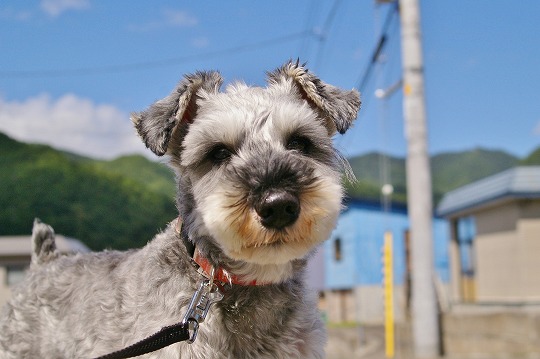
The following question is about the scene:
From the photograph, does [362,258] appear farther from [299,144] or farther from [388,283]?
[299,144]

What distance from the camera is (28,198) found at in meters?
36.4

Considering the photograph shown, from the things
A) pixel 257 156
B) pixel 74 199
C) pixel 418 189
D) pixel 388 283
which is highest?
pixel 74 199

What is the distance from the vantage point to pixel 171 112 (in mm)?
3891

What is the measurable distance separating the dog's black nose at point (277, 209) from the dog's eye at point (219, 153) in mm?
542

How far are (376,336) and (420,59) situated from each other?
6177 mm

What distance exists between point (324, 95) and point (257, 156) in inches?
30.8

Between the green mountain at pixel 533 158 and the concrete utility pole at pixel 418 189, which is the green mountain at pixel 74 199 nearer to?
the concrete utility pole at pixel 418 189

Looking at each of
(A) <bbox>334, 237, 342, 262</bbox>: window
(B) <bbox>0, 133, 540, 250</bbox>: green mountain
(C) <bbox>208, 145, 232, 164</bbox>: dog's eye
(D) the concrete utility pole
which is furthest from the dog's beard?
(A) <bbox>334, 237, 342, 262</bbox>: window

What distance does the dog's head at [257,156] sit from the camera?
→ 3.41 metres

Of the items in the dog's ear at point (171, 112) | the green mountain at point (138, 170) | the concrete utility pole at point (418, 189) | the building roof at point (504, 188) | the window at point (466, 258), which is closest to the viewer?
the dog's ear at point (171, 112)

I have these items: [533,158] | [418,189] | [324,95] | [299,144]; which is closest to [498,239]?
[418,189]

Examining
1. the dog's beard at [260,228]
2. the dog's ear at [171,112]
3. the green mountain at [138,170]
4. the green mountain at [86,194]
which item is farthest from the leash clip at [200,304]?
the green mountain at [138,170]

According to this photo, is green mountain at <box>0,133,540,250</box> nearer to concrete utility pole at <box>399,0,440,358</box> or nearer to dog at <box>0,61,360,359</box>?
concrete utility pole at <box>399,0,440,358</box>

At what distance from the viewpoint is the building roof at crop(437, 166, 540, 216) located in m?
16.5
